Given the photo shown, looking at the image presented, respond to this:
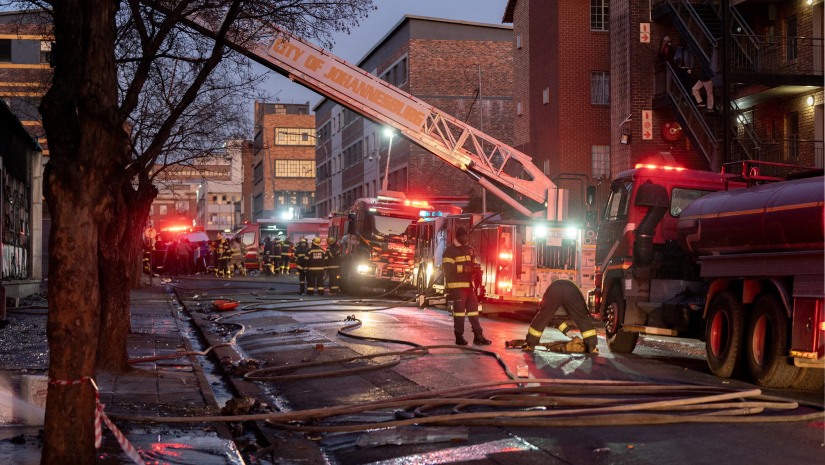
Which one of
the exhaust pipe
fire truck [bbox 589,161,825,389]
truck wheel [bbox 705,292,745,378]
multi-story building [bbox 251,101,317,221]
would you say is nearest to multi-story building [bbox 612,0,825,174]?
fire truck [bbox 589,161,825,389]

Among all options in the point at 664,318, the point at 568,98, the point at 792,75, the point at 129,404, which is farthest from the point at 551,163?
the point at 129,404

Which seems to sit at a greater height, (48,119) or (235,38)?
(235,38)

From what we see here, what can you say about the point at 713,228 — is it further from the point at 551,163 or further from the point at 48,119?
the point at 551,163

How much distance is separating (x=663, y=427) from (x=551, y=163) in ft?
91.6

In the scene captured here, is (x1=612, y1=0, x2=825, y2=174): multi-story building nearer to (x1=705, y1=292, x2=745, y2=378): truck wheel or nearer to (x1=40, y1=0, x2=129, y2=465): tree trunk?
(x1=705, y1=292, x2=745, y2=378): truck wheel

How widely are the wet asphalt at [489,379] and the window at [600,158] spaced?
46.4 feet

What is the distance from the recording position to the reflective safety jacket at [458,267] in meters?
14.1

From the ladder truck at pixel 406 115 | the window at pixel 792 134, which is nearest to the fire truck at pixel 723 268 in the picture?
the ladder truck at pixel 406 115

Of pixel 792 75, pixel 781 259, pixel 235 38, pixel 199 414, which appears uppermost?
pixel 792 75

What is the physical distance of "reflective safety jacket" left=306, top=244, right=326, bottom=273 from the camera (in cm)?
2803

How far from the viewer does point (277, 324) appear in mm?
18641

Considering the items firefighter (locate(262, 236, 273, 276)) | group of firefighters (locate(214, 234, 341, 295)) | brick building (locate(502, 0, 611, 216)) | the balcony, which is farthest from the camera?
firefighter (locate(262, 236, 273, 276))

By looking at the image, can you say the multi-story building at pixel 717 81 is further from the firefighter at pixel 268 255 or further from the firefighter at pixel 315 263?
the firefighter at pixel 268 255

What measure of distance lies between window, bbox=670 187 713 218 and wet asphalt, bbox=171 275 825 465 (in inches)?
85.2
